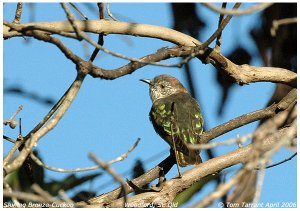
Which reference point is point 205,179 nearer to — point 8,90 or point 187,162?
point 187,162

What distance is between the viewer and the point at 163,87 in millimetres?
9898

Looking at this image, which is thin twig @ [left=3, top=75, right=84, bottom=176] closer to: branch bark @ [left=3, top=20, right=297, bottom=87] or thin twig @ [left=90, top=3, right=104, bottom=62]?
branch bark @ [left=3, top=20, right=297, bottom=87]

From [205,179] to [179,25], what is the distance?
2089 mm

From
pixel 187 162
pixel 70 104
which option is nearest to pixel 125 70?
pixel 70 104

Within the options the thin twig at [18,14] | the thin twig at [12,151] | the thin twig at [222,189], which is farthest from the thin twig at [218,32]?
the thin twig at [222,189]

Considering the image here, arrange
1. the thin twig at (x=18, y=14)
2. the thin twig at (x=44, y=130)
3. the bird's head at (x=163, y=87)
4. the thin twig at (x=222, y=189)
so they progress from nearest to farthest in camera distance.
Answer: the thin twig at (x=222, y=189), the thin twig at (x=44, y=130), the thin twig at (x=18, y=14), the bird's head at (x=163, y=87)

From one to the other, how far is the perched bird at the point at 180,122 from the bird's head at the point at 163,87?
1.15 feet

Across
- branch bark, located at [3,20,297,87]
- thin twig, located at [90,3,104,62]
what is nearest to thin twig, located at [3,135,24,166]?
branch bark, located at [3,20,297,87]

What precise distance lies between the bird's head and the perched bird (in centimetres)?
35

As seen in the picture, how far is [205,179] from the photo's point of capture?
21.3 feet

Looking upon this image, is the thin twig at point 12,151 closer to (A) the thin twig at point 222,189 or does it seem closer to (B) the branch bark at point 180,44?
(B) the branch bark at point 180,44

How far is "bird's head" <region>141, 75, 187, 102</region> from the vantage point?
9820mm

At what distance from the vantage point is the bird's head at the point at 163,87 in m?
9.82

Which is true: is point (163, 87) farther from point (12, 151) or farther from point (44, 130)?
point (44, 130)
